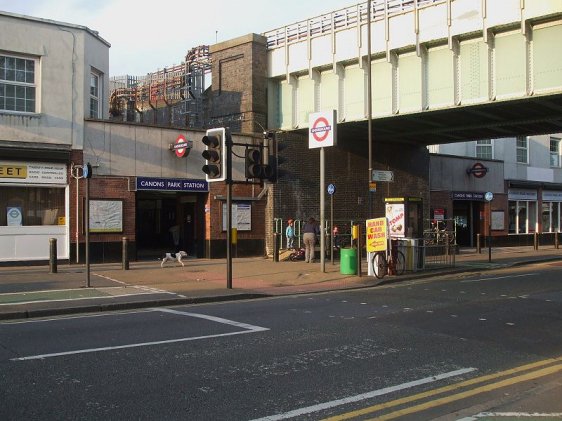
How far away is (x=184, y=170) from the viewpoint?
22.4 metres

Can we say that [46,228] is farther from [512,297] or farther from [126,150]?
[512,297]

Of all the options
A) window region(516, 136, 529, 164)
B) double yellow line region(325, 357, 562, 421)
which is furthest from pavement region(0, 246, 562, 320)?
window region(516, 136, 529, 164)

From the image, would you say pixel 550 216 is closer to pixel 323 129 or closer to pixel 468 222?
pixel 468 222

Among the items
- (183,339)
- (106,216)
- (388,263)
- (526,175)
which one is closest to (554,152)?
(526,175)

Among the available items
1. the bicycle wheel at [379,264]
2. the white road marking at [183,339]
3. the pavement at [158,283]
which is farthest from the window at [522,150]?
the white road marking at [183,339]

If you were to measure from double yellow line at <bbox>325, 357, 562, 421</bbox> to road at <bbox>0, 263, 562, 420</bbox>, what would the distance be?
20mm

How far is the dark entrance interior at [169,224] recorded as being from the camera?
23516 mm

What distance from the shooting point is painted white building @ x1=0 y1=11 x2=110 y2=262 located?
745 inches

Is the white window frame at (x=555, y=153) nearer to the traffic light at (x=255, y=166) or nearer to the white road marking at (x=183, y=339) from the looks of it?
the traffic light at (x=255, y=166)

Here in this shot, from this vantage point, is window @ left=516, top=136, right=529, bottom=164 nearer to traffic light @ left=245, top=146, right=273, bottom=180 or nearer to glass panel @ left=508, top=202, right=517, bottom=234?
glass panel @ left=508, top=202, right=517, bottom=234

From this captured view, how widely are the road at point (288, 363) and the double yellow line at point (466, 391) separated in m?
0.02

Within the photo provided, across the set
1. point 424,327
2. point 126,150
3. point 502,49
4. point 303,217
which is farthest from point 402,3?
point 424,327

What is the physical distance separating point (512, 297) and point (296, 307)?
509cm

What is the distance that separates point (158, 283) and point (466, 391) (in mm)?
10614
